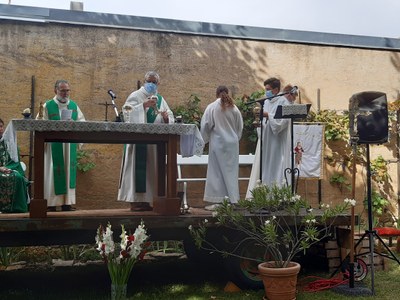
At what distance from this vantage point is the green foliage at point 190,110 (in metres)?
8.66

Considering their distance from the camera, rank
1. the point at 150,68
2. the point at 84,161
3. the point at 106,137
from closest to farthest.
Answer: the point at 106,137 → the point at 84,161 → the point at 150,68

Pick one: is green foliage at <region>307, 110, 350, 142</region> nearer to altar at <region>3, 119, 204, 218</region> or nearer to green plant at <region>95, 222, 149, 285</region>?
altar at <region>3, 119, 204, 218</region>

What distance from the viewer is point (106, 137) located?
5.15 metres

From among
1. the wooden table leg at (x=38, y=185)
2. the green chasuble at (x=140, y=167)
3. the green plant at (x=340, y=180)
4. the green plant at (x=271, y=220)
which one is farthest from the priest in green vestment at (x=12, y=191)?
the green plant at (x=340, y=180)

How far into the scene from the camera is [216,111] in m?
6.22

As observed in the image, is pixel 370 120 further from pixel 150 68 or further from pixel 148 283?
pixel 150 68

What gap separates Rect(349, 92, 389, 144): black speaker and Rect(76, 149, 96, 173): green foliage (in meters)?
4.38

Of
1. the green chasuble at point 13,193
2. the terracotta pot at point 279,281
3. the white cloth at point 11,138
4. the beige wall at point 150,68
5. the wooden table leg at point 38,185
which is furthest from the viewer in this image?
the beige wall at point 150,68

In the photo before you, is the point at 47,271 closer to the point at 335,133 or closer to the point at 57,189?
the point at 57,189

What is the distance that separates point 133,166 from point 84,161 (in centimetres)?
236

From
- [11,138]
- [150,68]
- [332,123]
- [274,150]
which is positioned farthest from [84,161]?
[332,123]

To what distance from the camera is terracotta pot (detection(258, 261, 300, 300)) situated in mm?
4625

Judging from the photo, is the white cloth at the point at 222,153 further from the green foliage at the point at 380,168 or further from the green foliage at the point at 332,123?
the green foliage at the point at 380,168

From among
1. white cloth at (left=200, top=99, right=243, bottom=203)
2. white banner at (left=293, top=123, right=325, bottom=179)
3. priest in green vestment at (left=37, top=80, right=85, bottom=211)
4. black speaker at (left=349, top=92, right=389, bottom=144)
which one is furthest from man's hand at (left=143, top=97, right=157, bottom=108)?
white banner at (left=293, top=123, right=325, bottom=179)
